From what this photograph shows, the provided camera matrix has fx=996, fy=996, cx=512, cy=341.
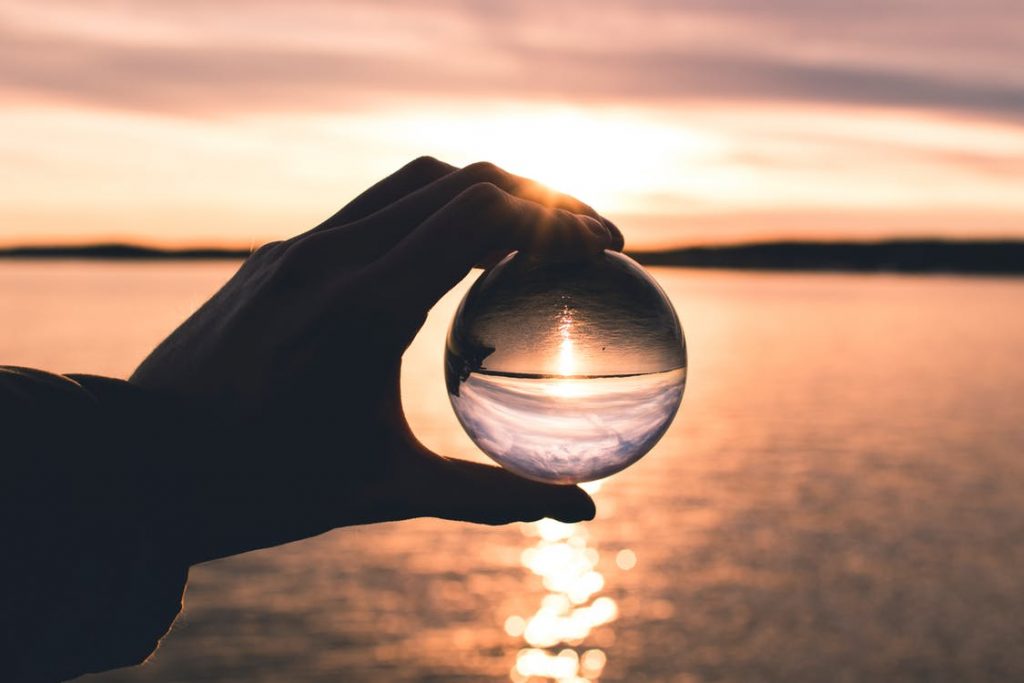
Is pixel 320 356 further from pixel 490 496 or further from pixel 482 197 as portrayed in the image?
pixel 490 496

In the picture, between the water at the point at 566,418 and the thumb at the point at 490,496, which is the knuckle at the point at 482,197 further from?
the thumb at the point at 490,496

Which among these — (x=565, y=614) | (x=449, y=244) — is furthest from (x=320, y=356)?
(x=565, y=614)

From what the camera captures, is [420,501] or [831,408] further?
[831,408]

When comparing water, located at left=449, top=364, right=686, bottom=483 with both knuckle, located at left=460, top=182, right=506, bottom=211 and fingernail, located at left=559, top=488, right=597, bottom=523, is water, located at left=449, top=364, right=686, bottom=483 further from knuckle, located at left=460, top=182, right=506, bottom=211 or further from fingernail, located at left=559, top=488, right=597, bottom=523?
knuckle, located at left=460, top=182, right=506, bottom=211

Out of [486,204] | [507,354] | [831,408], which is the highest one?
[486,204]

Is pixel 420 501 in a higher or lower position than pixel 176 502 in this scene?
lower

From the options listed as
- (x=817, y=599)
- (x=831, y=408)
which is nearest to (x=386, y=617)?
(x=817, y=599)

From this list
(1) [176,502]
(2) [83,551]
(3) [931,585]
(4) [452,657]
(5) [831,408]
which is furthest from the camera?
(5) [831,408]

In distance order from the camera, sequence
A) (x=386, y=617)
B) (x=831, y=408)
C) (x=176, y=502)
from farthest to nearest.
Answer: (x=831, y=408)
(x=386, y=617)
(x=176, y=502)

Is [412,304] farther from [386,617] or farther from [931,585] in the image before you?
[931,585]
